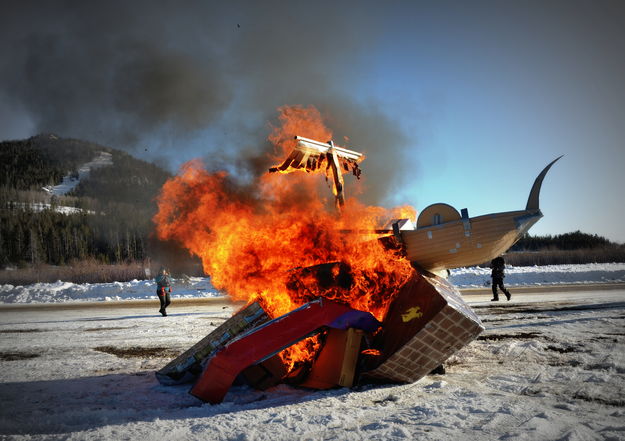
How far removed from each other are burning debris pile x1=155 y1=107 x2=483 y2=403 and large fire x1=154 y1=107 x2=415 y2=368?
0.02 metres

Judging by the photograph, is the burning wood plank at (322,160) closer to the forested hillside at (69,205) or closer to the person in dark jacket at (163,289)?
the person in dark jacket at (163,289)

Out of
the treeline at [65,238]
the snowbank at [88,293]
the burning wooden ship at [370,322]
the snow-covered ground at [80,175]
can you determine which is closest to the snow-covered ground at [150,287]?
the snowbank at [88,293]

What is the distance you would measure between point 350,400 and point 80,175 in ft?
586

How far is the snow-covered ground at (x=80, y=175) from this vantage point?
13788cm

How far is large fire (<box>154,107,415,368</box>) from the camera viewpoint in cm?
613

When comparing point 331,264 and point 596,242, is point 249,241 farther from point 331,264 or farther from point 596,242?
point 596,242

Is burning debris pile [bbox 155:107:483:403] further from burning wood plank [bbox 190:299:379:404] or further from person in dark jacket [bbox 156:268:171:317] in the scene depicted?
person in dark jacket [bbox 156:268:171:317]

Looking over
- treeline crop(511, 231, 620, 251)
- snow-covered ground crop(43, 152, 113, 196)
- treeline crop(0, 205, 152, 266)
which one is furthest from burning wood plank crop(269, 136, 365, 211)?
snow-covered ground crop(43, 152, 113, 196)

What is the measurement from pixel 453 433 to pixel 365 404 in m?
1.16

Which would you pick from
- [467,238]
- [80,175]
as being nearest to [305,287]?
[467,238]

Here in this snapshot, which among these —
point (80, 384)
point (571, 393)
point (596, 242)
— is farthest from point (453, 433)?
point (596, 242)

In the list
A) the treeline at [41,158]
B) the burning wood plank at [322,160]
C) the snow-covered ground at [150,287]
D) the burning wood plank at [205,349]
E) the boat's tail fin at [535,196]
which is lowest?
the snow-covered ground at [150,287]

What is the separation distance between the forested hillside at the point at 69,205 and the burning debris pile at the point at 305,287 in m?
23.9

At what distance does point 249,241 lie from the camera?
6.56 m
